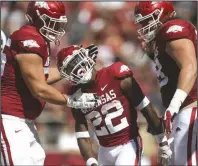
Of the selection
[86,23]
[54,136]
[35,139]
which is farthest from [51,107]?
[35,139]

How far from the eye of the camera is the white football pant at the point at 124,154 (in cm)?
367

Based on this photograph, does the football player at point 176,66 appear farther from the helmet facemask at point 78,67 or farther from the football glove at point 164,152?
the helmet facemask at point 78,67

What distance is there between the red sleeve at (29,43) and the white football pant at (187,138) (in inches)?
36.1

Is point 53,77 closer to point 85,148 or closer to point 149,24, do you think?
point 85,148

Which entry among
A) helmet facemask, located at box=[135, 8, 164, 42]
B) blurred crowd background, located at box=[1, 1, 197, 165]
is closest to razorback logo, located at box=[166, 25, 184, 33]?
helmet facemask, located at box=[135, 8, 164, 42]

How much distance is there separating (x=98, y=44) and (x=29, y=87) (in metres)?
3.94

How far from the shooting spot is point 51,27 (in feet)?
12.4

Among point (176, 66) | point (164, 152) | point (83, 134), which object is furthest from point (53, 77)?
point (164, 152)

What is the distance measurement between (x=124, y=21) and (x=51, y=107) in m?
1.79

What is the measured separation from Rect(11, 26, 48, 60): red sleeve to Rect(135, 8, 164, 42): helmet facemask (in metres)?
0.65

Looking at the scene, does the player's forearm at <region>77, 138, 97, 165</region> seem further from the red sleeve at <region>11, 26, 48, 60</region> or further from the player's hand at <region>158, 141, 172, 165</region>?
the red sleeve at <region>11, 26, 48, 60</region>

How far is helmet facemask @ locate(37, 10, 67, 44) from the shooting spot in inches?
148

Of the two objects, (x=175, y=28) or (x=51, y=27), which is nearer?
(x=175, y=28)

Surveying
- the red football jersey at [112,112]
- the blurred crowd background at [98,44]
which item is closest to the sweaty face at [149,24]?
the red football jersey at [112,112]
